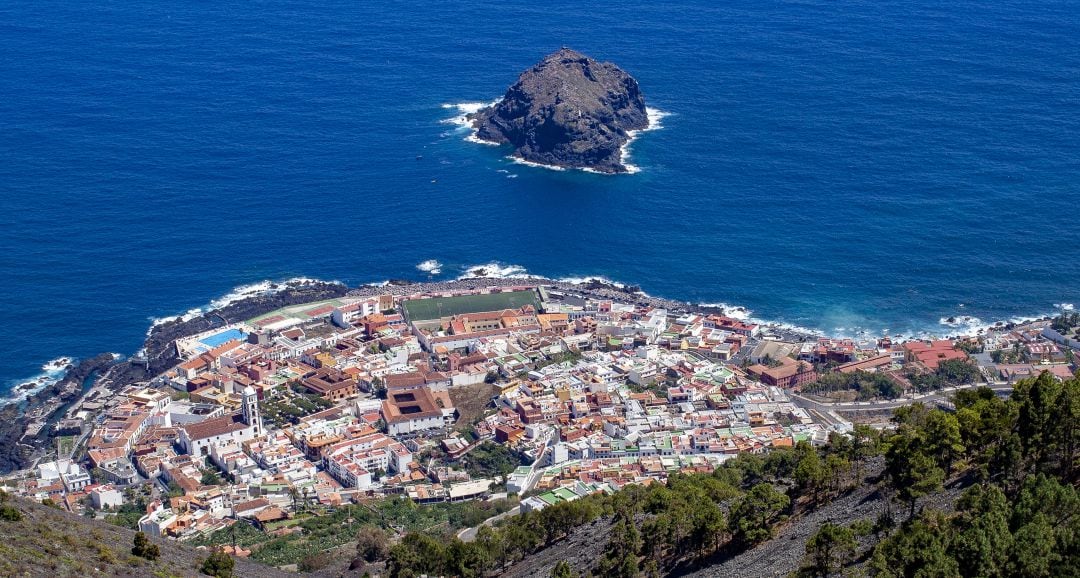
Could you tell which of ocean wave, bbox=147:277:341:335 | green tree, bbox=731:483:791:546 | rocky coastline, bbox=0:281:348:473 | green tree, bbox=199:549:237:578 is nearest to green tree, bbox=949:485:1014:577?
green tree, bbox=731:483:791:546

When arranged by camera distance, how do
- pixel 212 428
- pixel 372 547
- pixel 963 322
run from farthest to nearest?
1. pixel 963 322
2. pixel 212 428
3. pixel 372 547

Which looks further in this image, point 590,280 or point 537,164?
point 537,164

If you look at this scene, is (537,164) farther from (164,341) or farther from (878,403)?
(878,403)

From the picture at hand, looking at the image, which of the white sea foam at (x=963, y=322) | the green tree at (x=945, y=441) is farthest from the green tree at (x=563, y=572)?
the white sea foam at (x=963, y=322)

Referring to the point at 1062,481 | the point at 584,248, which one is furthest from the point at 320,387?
the point at 1062,481

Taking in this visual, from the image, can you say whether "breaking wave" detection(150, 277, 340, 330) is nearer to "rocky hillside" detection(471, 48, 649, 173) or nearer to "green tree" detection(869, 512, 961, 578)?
"rocky hillside" detection(471, 48, 649, 173)

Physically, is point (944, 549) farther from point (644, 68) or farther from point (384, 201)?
point (644, 68)

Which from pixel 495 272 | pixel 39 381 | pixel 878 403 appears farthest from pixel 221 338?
pixel 878 403

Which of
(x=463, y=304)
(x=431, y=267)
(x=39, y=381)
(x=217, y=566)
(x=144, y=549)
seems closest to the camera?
(x=144, y=549)
